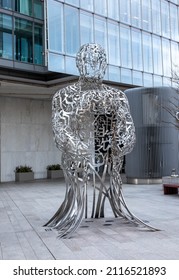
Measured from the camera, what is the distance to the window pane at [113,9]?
2086 centimetres

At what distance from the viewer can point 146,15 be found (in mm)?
22828

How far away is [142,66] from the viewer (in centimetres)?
2216

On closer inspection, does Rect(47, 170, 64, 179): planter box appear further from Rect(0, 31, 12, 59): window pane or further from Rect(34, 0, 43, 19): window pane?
Rect(34, 0, 43, 19): window pane

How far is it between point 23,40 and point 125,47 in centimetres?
594

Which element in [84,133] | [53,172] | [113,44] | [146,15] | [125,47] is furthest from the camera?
[53,172]

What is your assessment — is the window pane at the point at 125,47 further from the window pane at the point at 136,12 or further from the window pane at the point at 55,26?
the window pane at the point at 55,26

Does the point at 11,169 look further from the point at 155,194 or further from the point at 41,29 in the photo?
the point at 155,194

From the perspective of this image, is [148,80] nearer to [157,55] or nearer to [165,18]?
[157,55]

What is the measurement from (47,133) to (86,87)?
16834 millimetres

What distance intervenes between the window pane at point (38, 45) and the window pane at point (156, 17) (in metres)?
7.63

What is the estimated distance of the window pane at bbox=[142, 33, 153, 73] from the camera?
22406mm

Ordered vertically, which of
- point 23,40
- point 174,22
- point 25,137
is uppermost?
point 174,22

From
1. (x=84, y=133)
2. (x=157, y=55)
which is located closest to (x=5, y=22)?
(x=157, y=55)

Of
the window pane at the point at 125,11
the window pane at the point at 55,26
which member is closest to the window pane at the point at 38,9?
the window pane at the point at 55,26
